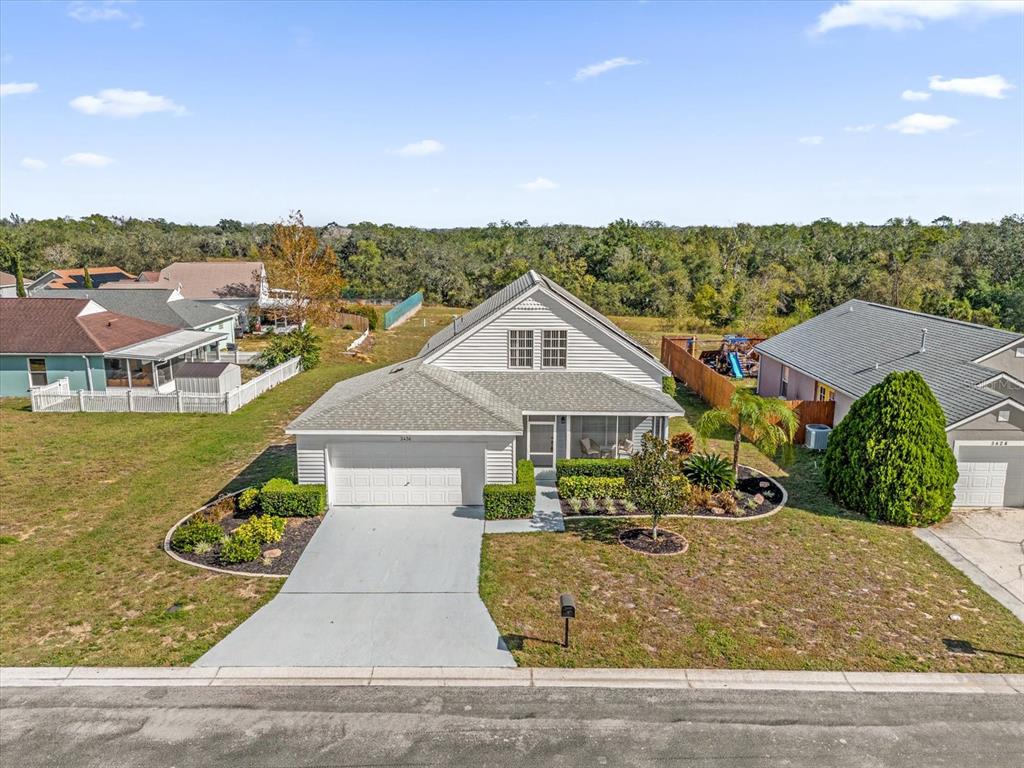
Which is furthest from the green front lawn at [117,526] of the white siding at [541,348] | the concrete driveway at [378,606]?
the white siding at [541,348]

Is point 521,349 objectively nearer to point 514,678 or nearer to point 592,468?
point 592,468

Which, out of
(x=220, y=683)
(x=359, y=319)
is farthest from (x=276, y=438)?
(x=359, y=319)

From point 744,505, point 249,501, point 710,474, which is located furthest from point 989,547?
point 249,501

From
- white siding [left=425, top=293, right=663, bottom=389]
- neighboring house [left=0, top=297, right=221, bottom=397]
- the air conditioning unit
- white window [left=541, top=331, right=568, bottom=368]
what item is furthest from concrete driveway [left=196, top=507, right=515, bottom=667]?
neighboring house [left=0, top=297, right=221, bottom=397]

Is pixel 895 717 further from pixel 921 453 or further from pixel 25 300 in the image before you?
pixel 25 300

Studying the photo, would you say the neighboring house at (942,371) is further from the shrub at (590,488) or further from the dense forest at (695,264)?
the dense forest at (695,264)

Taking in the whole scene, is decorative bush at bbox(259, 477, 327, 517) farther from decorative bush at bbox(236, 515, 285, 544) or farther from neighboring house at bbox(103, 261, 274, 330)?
neighboring house at bbox(103, 261, 274, 330)
